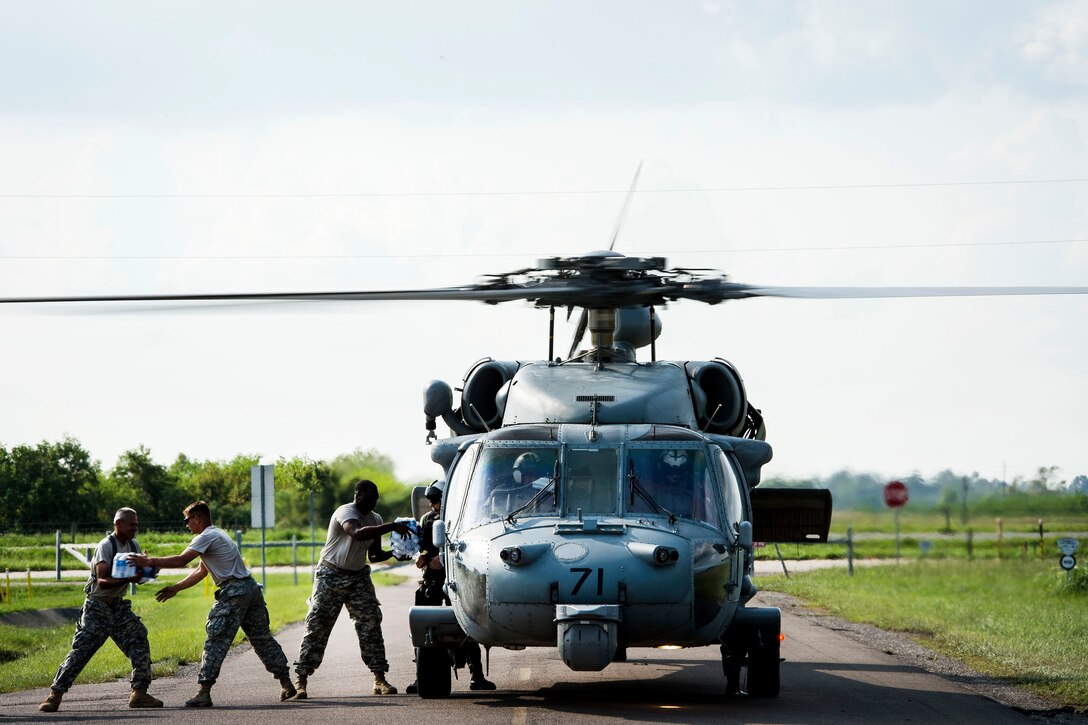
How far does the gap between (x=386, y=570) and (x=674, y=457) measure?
29.3m

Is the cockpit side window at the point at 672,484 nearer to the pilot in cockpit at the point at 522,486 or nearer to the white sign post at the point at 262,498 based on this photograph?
the pilot in cockpit at the point at 522,486

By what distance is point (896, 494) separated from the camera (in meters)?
33.2

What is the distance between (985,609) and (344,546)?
1367 centimetres

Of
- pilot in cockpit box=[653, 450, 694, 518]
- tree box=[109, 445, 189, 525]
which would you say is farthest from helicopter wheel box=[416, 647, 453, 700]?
tree box=[109, 445, 189, 525]

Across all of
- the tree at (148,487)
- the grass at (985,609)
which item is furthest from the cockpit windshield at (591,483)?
the tree at (148,487)

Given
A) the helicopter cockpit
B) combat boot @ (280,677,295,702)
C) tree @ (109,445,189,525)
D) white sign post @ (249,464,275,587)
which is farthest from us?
tree @ (109,445,189,525)

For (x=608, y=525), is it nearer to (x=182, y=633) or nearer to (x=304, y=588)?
(x=182, y=633)

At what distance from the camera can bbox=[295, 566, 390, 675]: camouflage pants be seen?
1469 cm

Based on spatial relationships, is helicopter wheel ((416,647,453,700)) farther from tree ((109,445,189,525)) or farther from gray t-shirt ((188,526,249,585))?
tree ((109,445,189,525))

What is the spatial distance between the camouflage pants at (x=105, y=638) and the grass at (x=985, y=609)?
8.18 metres

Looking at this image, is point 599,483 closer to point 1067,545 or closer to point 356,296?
point 356,296

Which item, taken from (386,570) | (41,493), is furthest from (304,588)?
(386,570)

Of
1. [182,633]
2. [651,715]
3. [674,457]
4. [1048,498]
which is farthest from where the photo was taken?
[1048,498]

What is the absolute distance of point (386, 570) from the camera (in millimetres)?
42219
